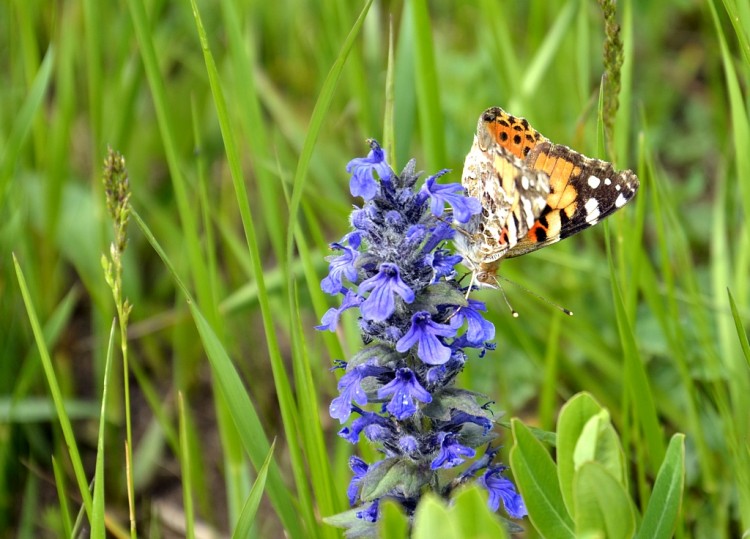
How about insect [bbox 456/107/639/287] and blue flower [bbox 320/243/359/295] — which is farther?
insect [bbox 456/107/639/287]

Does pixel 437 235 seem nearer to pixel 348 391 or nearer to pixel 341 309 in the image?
pixel 341 309

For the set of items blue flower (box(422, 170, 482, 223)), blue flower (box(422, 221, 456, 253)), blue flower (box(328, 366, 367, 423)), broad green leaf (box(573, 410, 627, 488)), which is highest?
blue flower (box(422, 170, 482, 223))

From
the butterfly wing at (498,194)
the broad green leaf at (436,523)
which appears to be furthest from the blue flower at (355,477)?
the broad green leaf at (436,523)

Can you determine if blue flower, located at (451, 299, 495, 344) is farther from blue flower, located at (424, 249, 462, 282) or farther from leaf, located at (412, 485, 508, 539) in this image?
leaf, located at (412, 485, 508, 539)

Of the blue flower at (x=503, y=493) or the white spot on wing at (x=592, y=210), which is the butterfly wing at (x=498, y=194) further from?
the blue flower at (x=503, y=493)

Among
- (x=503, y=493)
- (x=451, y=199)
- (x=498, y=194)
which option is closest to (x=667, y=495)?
(x=503, y=493)

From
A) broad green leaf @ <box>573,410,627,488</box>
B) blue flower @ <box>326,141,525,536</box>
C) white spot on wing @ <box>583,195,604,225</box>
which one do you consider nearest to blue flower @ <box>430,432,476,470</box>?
blue flower @ <box>326,141,525,536</box>

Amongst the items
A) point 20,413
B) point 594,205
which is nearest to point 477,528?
point 594,205
